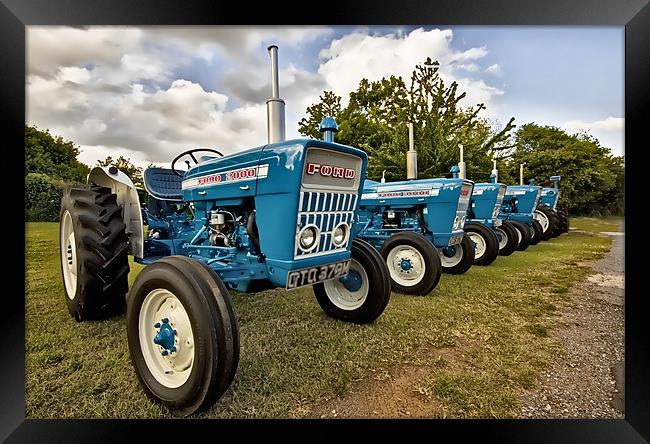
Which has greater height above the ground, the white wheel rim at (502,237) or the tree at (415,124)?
the tree at (415,124)

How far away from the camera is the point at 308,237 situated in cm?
179

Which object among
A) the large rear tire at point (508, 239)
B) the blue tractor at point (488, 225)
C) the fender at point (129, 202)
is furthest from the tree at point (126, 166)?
the large rear tire at point (508, 239)

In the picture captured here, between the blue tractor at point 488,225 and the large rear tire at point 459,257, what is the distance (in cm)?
79

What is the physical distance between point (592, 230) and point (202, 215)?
4.10m

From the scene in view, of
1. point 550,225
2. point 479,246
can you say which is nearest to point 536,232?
point 550,225

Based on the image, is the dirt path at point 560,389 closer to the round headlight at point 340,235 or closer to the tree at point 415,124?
the round headlight at point 340,235

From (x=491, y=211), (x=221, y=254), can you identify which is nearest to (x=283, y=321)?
(x=221, y=254)

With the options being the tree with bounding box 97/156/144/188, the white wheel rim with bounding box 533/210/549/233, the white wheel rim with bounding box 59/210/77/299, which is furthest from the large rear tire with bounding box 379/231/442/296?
the white wheel rim with bounding box 533/210/549/233

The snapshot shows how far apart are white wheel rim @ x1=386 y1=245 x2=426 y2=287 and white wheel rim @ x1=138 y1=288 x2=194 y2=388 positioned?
2.40 m

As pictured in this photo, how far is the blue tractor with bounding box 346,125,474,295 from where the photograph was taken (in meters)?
3.45

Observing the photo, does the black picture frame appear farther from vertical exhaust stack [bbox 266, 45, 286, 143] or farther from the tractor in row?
the tractor in row

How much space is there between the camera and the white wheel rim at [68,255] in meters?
2.62

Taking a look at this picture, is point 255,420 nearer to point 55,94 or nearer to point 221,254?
point 221,254

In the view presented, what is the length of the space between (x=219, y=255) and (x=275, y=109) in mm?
968
